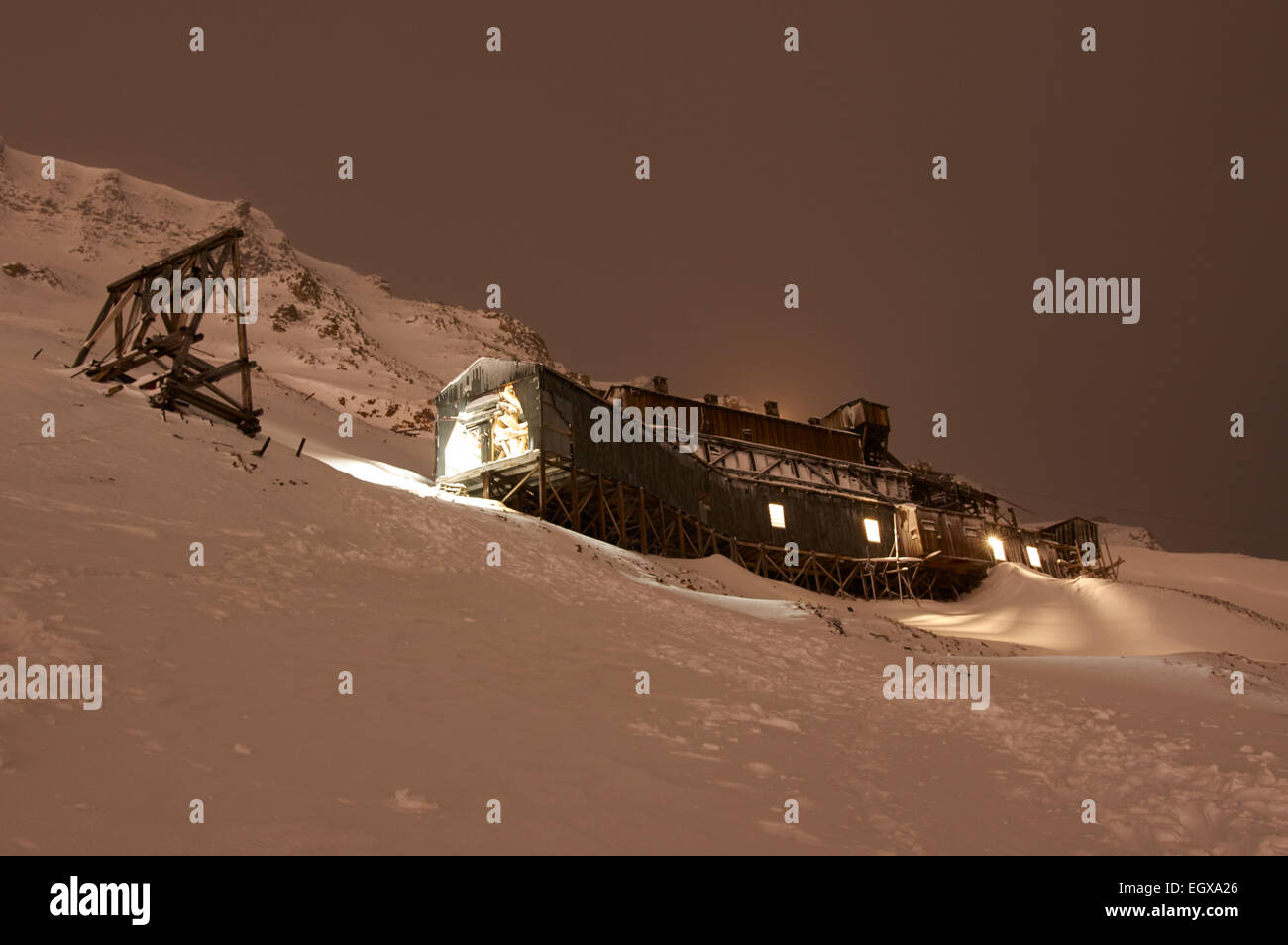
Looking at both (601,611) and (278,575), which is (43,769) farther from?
(601,611)

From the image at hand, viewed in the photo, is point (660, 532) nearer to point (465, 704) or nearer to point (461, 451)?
point (461, 451)

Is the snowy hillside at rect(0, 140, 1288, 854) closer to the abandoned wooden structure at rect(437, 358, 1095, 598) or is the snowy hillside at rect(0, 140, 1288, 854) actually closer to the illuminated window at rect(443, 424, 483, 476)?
the abandoned wooden structure at rect(437, 358, 1095, 598)

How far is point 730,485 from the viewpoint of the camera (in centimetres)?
3547

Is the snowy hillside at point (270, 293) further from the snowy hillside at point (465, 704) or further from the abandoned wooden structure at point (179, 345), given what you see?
the snowy hillside at point (465, 704)

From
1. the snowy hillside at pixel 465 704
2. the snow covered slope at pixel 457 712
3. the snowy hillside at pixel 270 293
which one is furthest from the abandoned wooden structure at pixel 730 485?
the snowy hillside at pixel 270 293

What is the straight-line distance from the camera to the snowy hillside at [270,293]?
178ft

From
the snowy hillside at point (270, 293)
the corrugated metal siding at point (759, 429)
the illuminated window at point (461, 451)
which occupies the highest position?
the snowy hillside at point (270, 293)

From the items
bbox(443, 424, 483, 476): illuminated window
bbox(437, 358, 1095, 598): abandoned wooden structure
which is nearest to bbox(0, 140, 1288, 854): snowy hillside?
bbox(437, 358, 1095, 598): abandoned wooden structure

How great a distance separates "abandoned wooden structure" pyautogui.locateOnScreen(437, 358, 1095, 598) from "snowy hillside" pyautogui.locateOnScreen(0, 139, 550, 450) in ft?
67.2

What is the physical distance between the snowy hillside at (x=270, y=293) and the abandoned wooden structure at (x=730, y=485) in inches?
807

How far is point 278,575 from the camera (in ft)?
29.7

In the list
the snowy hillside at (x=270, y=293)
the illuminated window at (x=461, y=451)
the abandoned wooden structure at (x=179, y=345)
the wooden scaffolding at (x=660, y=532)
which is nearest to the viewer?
the abandoned wooden structure at (x=179, y=345)
